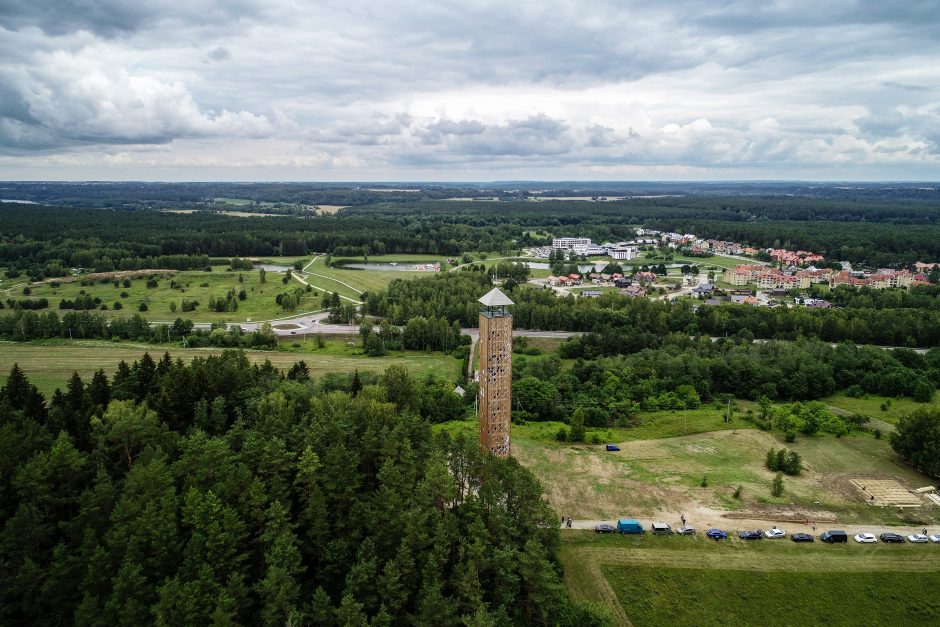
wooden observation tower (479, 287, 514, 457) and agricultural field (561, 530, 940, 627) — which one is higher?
wooden observation tower (479, 287, 514, 457)

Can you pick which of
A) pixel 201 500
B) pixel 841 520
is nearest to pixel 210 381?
pixel 201 500

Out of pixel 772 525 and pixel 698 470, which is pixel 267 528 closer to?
pixel 772 525

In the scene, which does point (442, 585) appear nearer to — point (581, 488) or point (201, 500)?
point (201, 500)

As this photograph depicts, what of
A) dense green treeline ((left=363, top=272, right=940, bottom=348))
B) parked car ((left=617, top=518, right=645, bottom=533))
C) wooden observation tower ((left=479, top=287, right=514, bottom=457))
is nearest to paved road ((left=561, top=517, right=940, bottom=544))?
parked car ((left=617, top=518, right=645, bottom=533))

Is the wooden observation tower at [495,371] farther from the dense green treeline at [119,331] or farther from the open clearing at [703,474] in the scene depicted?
the dense green treeline at [119,331]

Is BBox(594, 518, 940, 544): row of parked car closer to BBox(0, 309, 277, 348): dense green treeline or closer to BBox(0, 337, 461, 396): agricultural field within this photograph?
BBox(0, 337, 461, 396): agricultural field

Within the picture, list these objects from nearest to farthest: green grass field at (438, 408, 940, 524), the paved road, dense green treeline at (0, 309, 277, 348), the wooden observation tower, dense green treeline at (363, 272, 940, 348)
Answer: the paved road, the wooden observation tower, green grass field at (438, 408, 940, 524), dense green treeline at (0, 309, 277, 348), dense green treeline at (363, 272, 940, 348)

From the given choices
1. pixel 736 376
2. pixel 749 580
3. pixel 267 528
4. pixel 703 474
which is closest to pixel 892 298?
pixel 736 376

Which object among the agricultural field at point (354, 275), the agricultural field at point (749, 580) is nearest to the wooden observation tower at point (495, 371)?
the agricultural field at point (749, 580)
